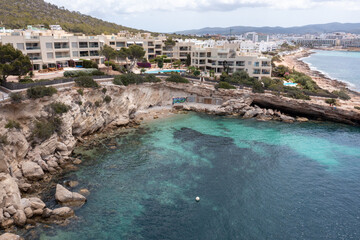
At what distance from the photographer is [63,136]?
37500 millimetres

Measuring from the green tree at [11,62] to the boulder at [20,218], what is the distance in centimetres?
2488

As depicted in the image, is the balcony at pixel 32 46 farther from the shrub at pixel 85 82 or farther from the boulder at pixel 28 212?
the boulder at pixel 28 212

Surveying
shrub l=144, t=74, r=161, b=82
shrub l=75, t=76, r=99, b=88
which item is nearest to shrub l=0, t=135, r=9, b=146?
shrub l=75, t=76, r=99, b=88

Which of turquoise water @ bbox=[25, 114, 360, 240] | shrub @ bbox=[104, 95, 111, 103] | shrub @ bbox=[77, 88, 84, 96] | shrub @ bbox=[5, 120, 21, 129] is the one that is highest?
shrub @ bbox=[77, 88, 84, 96]

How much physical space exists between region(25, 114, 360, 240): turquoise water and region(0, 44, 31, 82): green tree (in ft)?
60.9

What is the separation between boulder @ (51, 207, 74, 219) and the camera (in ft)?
82.4

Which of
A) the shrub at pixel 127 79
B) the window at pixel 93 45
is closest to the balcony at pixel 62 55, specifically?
the window at pixel 93 45

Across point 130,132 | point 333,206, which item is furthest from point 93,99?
point 333,206

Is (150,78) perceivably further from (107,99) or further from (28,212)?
(28,212)

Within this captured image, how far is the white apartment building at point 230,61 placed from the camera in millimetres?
70000

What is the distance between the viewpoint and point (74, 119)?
40.5 m

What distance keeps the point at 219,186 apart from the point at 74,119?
24269mm

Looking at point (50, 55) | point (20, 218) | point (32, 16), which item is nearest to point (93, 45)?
point (50, 55)

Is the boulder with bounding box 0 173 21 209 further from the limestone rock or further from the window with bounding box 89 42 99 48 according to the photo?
the window with bounding box 89 42 99 48
